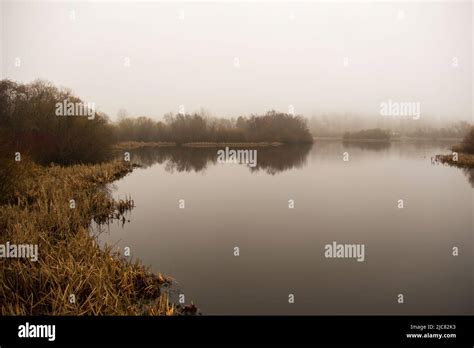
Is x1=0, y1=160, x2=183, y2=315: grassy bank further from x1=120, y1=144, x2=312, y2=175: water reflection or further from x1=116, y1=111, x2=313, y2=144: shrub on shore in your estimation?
x1=116, y1=111, x2=313, y2=144: shrub on shore

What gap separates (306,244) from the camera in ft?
35.0

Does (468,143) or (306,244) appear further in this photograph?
(468,143)

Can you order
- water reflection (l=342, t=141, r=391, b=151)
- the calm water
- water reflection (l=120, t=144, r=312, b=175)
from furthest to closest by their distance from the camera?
1. water reflection (l=342, t=141, r=391, b=151)
2. water reflection (l=120, t=144, r=312, b=175)
3. the calm water

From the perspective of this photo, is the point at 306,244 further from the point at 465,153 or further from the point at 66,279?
the point at 465,153

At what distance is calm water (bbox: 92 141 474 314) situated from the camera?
7.05 m

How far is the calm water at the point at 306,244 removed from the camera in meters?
7.05

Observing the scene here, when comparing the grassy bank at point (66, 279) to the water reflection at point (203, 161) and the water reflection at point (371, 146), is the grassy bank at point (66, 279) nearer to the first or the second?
the water reflection at point (203, 161)

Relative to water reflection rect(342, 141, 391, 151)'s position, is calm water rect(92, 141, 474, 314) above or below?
below

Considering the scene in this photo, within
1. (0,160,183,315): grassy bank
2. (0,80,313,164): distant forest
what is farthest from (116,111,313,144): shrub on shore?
(0,160,183,315): grassy bank

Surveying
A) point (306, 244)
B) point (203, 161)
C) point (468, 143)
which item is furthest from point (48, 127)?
point (468, 143)
